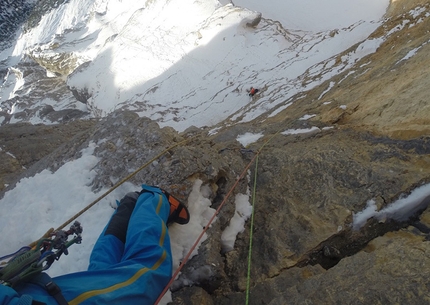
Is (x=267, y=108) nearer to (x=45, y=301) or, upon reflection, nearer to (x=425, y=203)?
(x=425, y=203)

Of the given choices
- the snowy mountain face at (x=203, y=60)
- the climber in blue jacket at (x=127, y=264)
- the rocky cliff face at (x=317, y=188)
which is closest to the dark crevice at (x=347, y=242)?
the rocky cliff face at (x=317, y=188)

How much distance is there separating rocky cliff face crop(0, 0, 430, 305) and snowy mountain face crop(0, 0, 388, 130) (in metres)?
4.53

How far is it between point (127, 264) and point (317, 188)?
258 cm

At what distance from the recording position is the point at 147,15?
826 inches

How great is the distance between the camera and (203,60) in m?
17.0

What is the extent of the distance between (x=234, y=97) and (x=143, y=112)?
472 cm

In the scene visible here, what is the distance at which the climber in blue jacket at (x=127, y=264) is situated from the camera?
5.84 ft

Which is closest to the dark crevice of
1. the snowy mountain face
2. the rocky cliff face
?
the rocky cliff face

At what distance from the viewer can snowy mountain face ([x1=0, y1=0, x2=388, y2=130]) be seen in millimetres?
13312

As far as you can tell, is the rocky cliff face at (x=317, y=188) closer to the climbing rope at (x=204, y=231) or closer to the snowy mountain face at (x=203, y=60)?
the climbing rope at (x=204, y=231)

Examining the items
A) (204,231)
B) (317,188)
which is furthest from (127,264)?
Answer: (317,188)

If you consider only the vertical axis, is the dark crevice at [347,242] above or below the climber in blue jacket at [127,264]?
below

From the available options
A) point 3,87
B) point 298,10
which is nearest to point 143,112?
point 298,10

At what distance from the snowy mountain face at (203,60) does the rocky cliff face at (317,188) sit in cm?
453
